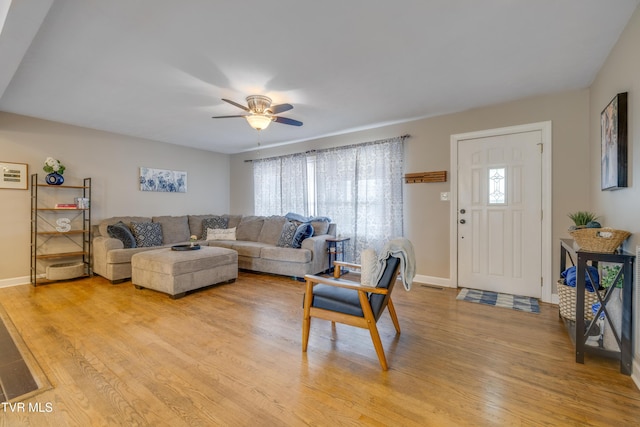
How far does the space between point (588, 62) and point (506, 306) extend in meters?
2.49

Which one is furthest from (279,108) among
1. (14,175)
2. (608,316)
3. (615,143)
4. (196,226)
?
(14,175)

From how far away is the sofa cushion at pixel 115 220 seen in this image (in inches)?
177

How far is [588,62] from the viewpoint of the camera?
2.51 m

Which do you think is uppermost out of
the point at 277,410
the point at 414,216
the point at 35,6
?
the point at 35,6

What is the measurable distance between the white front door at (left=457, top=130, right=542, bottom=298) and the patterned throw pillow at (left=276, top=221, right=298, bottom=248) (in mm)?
2450

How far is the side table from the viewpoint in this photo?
460 cm

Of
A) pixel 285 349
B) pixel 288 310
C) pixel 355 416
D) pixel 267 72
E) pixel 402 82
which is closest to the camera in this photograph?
pixel 355 416

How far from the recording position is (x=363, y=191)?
15.3 ft

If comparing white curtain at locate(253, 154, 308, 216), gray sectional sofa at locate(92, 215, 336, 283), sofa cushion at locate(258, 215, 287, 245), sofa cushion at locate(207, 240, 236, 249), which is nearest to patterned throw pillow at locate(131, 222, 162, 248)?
gray sectional sofa at locate(92, 215, 336, 283)

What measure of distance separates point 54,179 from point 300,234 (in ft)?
12.0

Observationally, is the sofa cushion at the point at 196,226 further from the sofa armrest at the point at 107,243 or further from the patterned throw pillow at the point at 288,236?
the patterned throw pillow at the point at 288,236

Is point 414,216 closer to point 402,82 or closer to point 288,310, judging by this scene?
point 402,82

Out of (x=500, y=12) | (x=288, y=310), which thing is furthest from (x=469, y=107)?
(x=288, y=310)

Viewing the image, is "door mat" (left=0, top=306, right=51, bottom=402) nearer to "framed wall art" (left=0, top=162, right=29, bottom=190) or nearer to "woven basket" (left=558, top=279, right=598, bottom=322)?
"framed wall art" (left=0, top=162, right=29, bottom=190)
